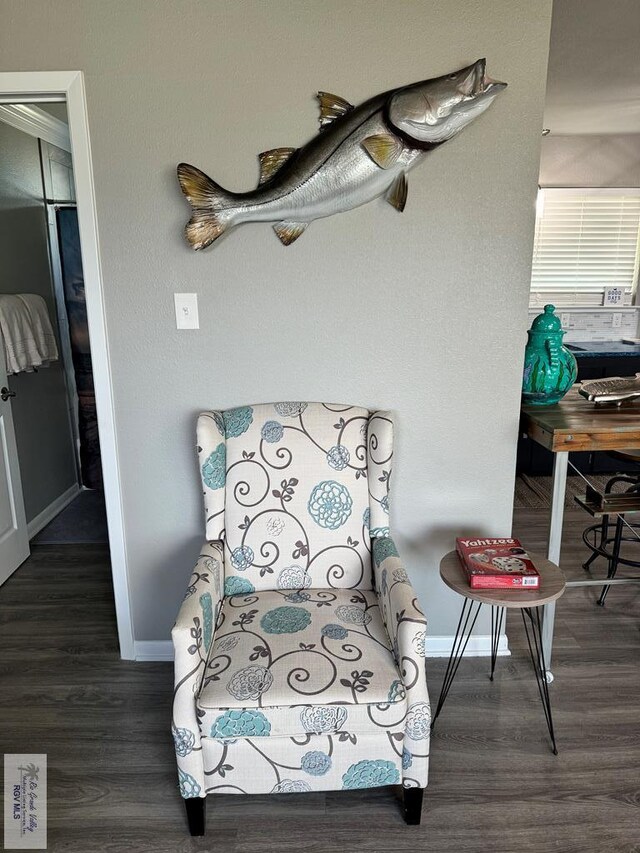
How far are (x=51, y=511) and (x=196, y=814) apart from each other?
8.37ft

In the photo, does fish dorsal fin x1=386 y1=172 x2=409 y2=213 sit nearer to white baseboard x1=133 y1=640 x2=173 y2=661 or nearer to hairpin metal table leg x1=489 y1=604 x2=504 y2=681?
hairpin metal table leg x1=489 y1=604 x2=504 y2=681

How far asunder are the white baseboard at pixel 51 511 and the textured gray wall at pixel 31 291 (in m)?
0.03

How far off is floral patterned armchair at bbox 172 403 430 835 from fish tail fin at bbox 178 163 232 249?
0.57 meters

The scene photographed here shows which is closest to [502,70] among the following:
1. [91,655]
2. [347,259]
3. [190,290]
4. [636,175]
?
[347,259]

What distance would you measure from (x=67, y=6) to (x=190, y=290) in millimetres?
881

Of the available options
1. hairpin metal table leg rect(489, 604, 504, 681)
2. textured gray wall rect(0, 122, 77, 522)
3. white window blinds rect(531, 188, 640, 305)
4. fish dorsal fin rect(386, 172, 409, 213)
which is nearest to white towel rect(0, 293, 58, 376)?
textured gray wall rect(0, 122, 77, 522)

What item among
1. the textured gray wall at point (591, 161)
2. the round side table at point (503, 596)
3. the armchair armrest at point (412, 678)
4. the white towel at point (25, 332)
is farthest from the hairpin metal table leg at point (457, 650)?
the textured gray wall at point (591, 161)

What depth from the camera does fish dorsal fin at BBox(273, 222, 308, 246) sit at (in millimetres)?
1902

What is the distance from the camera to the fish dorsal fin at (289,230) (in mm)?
1902

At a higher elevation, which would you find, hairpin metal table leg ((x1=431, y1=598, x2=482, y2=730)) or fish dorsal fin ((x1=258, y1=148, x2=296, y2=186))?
fish dorsal fin ((x1=258, y1=148, x2=296, y2=186))

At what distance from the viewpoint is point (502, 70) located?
180 centimetres

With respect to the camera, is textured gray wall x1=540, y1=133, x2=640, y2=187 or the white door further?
textured gray wall x1=540, y1=133, x2=640, y2=187

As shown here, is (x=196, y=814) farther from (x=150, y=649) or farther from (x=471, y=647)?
(x=471, y=647)

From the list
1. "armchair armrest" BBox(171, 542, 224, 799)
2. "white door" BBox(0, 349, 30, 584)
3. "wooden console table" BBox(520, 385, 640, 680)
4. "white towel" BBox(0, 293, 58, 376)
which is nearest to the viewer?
"armchair armrest" BBox(171, 542, 224, 799)
